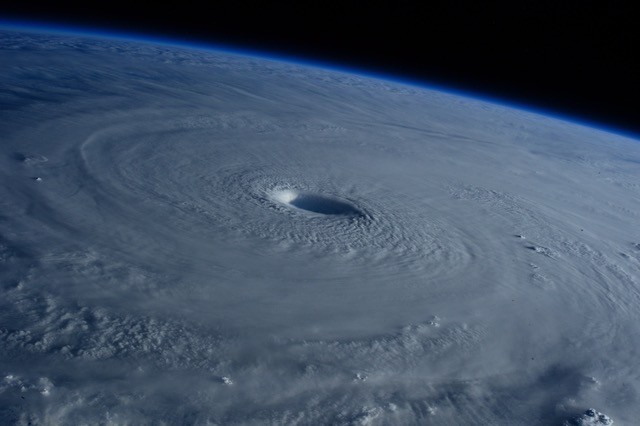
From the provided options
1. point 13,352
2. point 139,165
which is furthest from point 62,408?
point 139,165

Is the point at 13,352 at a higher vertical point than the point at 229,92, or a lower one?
lower

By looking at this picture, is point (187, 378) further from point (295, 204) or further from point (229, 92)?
point (229, 92)

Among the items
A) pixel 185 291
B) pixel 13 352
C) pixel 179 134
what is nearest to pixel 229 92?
pixel 179 134

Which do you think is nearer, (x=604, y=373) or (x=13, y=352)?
(x=13, y=352)

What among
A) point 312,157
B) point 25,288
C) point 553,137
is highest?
point 553,137

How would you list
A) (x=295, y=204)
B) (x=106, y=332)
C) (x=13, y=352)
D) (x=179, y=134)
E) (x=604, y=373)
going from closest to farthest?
(x=13, y=352) → (x=106, y=332) → (x=604, y=373) → (x=295, y=204) → (x=179, y=134)

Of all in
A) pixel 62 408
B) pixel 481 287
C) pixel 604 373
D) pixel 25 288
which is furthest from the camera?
pixel 481 287
